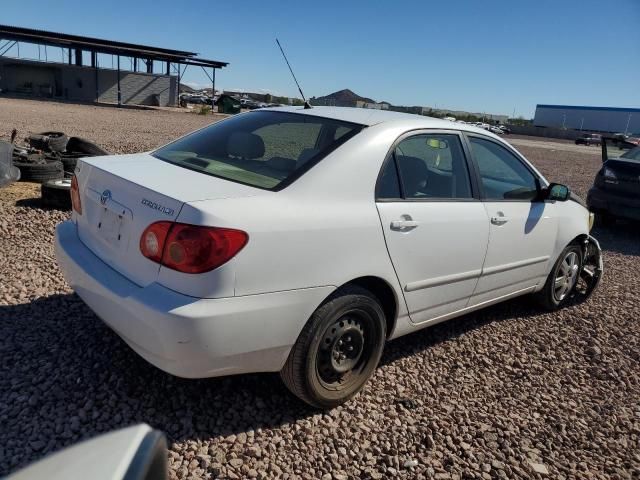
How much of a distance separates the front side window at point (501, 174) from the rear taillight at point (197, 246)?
2.18 meters

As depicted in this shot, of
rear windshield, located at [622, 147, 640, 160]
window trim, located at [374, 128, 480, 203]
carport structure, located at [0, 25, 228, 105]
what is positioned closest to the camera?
window trim, located at [374, 128, 480, 203]

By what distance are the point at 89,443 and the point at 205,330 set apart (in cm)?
107

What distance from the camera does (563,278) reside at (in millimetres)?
4910

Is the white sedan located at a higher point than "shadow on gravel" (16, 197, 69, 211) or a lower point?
higher

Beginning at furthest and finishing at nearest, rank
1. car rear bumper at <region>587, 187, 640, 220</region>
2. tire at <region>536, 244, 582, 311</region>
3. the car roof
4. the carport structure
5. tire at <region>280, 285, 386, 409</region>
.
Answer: the carport structure → car rear bumper at <region>587, 187, 640, 220</region> → tire at <region>536, 244, 582, 311</region> → the car roof → tire at <region>280, 285, 386, 409</region>

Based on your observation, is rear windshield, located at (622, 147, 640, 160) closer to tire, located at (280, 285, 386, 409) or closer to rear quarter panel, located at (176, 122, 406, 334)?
rear quarter panel, located at (176, 122, 406, 334)

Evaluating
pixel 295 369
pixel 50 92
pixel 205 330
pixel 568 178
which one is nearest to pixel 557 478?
pixel 295 369

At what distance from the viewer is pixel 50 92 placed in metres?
43.2

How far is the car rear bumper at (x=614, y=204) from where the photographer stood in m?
8.39

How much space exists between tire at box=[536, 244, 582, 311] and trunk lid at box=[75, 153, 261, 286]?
321 centimetres

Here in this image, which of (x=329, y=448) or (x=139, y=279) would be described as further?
(x=329, y=448)

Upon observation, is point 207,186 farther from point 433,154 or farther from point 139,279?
point 433,154

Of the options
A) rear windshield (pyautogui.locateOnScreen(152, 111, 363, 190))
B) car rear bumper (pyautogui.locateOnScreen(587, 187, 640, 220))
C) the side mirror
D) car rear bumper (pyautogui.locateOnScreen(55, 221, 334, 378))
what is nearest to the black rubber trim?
car rear bumper (pyautogui.locateOnScreen(55, 221, 334, 378))

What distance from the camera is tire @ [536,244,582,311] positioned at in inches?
186
